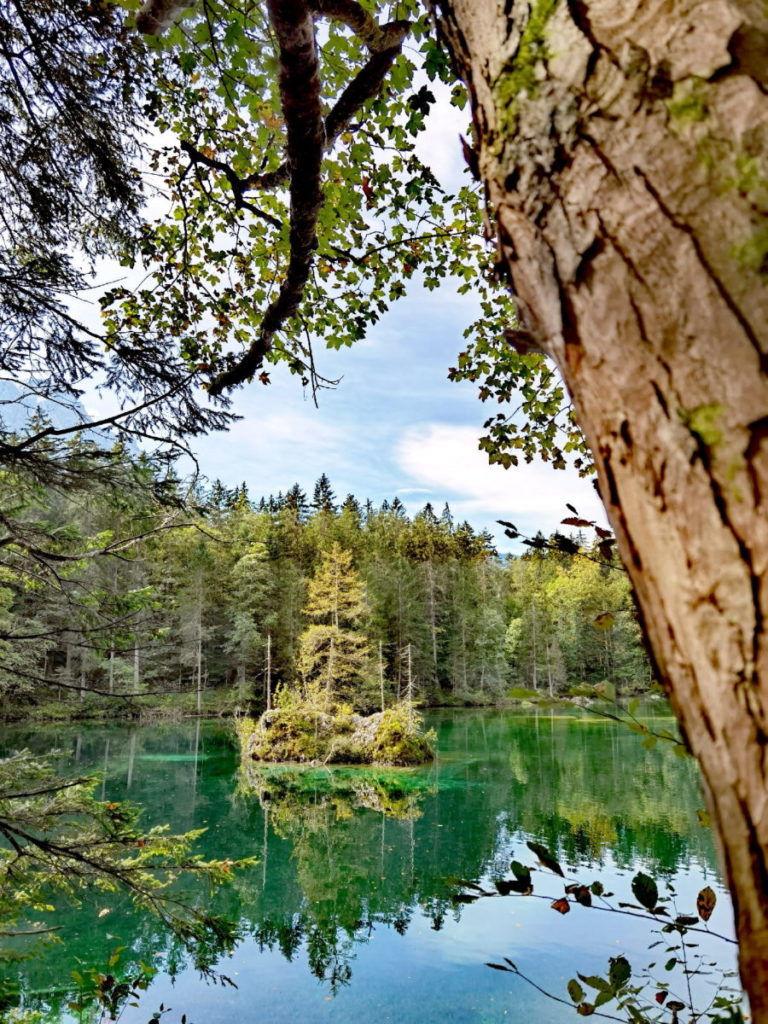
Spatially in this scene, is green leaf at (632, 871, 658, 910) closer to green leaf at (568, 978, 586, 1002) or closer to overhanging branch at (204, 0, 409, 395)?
green leaf at (568, 978, 586, 1002)

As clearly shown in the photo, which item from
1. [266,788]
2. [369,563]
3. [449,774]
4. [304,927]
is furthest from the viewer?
[369,563]

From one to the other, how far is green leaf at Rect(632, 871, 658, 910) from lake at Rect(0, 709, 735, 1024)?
0.74 feet

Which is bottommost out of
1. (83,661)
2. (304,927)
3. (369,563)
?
(304,927)

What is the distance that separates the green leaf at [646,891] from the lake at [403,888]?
227mm

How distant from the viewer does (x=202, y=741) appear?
21844 millimetres

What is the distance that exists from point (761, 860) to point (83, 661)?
1224 inches

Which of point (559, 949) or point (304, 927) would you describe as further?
point (304, 927)

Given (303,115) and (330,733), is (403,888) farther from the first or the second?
(330,733)

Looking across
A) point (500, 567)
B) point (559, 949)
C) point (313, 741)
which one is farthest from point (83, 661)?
point (500, 567)

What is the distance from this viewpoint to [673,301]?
17.8 inches

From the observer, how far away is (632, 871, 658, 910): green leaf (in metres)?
1.34

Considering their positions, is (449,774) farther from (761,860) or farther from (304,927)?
(761,860)

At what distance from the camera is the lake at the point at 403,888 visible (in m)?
6.07

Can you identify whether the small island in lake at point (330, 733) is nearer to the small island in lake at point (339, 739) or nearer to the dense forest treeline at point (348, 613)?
the small island in lake at point (339, 739)
